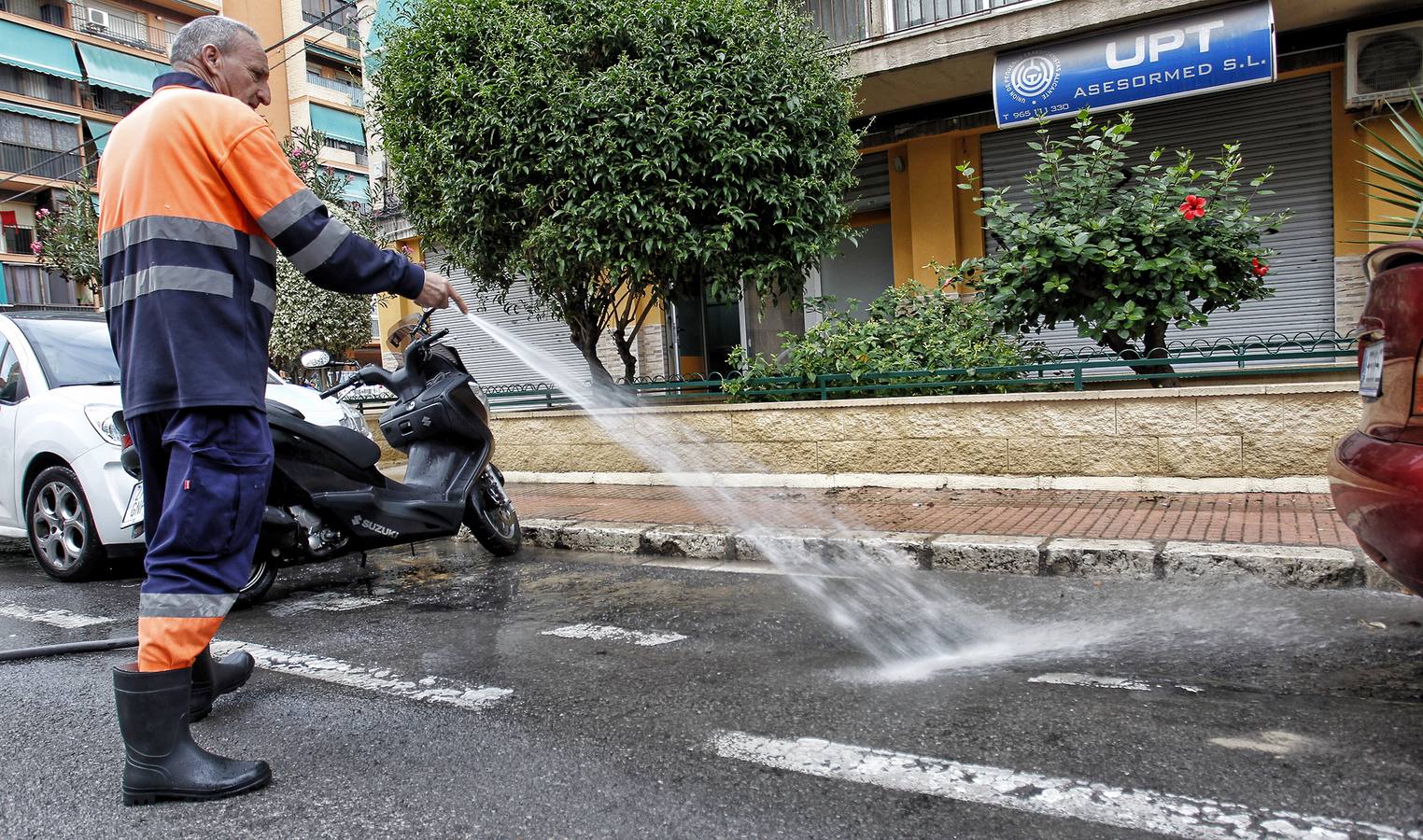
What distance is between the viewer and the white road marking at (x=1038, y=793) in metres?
2.18

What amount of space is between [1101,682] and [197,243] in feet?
10.2

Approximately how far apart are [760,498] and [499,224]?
345 centimetres

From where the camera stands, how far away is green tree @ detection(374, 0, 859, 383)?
7.86 metres

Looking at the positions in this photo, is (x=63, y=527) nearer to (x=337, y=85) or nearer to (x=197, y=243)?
(x=197, y=243)

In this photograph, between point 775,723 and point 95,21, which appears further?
point 95,21

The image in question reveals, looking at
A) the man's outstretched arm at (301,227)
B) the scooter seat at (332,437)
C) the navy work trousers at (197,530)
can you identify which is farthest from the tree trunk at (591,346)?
the navy work trousers at (197,530)

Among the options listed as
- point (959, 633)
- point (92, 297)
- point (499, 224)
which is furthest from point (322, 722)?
point (92, 297)

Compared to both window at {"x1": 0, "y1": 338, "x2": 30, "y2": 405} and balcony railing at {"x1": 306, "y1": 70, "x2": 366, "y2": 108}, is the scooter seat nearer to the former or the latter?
window at {"x1": 0, "y1": 338, "x2": 30, "y2": 405}

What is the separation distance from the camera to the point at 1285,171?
9977 mm

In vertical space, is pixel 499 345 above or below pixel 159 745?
above

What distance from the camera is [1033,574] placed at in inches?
205

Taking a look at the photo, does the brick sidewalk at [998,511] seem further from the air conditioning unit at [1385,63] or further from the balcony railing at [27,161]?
the balcony railing at [27,161]

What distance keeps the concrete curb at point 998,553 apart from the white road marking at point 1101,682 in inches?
74.1

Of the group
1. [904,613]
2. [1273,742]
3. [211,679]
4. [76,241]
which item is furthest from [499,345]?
[1273,742]
